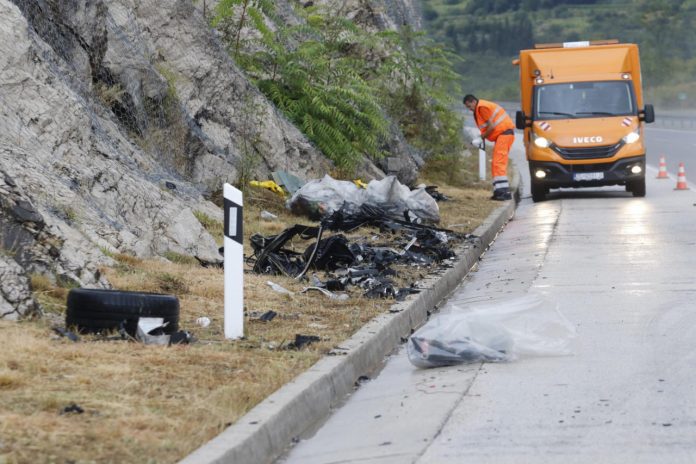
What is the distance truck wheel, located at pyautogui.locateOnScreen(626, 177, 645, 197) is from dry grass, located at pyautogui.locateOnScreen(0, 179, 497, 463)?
14.5m

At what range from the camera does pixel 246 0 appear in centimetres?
2023

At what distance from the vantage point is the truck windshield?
24547 mm

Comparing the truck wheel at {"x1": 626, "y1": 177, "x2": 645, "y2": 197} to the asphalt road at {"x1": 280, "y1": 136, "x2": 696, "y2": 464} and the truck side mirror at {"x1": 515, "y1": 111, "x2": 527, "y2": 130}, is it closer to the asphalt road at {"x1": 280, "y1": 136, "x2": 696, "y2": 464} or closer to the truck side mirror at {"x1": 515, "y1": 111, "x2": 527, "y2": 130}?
the truck side mirror at {"x1": 515, "y1": 111, "x2": 527, "y2": 130}

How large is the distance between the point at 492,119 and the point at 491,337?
52.2 feet

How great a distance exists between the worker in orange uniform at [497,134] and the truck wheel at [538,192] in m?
0.89

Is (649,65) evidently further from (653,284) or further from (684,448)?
(684,448)

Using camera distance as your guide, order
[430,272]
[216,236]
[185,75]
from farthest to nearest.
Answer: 1. [185,75]
2. [216,236]
3. [430,272]

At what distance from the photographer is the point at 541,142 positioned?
79.9ft

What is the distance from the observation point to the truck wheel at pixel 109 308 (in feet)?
26.9

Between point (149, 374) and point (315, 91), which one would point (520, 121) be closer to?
point (315, 91)

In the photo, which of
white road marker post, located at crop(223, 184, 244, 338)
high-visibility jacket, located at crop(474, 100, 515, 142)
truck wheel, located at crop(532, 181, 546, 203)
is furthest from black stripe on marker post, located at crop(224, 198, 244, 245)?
truck wheel, located at crop(532, 181, 546, 203)

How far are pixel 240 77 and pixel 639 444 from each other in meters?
14.1

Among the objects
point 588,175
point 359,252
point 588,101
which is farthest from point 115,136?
point 588,101

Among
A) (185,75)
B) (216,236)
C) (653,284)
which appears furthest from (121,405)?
(185,75)
